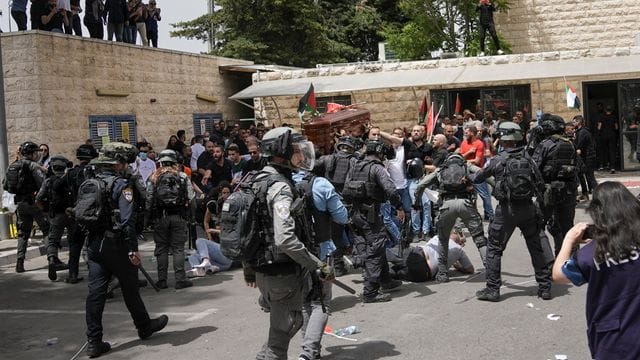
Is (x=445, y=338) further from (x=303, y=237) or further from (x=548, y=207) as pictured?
(x=548, y=207)

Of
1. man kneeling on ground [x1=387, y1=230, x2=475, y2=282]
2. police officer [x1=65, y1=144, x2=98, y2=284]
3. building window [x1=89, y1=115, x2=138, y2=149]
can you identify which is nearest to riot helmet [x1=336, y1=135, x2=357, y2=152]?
man kneeling on ground [x1=387, y1=230, x2=475, y2=282]

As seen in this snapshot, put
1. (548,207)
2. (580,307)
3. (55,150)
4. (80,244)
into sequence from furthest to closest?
(55,150)
(80,244)
(548,207)
(580,307)

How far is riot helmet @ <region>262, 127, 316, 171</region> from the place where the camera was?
5129 millimetres

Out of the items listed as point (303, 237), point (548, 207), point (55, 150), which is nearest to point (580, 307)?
point (548, 207)

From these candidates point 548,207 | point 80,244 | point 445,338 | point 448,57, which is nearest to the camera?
point 445,338

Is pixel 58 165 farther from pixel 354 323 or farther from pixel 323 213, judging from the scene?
pixel 323 213

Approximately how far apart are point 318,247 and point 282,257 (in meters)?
1.05

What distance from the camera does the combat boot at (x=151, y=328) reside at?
273 inches

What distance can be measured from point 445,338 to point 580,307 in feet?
5.47

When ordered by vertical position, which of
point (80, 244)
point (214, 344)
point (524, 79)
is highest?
point (524, 79)

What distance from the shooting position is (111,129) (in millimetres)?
16859

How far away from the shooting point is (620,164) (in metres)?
19.5

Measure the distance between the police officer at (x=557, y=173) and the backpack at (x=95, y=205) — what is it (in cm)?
454

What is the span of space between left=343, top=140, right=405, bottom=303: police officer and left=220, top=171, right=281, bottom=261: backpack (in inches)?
117
